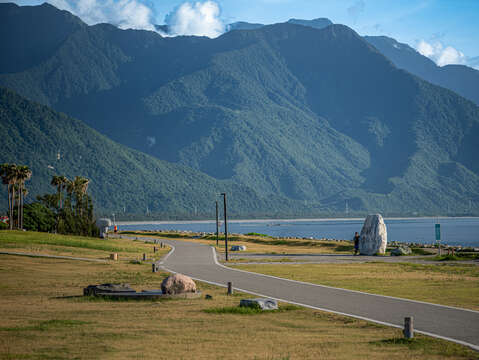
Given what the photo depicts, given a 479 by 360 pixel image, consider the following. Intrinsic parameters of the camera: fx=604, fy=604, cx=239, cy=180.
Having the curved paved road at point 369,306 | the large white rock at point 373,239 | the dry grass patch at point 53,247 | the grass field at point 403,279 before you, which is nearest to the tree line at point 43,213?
the dry grass patch at point 53,247

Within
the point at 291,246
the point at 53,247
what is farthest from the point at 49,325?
the point at 291,246

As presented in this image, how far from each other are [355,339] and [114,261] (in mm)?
29418

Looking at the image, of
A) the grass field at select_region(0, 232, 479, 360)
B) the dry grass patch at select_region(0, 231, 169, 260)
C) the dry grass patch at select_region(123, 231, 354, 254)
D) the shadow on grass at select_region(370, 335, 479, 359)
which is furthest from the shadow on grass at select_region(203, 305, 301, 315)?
the dry grass patch at select_region(123, 231, 354, 254)

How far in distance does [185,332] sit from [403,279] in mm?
16991

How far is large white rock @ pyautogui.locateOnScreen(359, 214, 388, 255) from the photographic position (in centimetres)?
5100

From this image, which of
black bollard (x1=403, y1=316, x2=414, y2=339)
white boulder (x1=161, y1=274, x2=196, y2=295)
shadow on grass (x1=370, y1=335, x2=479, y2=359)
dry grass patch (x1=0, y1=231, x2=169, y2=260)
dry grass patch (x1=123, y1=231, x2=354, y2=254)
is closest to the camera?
shadow on grass (x1=370, y1=335, x2=479, y2=359)

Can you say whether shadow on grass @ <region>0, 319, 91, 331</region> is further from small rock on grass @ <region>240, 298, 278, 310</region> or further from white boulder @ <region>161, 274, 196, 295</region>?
white boulder @ <region>161, 274, 196, 295</region>

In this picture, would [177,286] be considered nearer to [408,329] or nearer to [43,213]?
[408,329]

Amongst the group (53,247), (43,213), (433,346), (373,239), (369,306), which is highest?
(43,213)

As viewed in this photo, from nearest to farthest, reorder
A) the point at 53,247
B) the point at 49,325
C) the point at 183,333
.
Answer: the point at 183,333
the point at 49,325
the point at 53,247

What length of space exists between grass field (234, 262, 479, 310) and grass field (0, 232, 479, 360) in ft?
19.5

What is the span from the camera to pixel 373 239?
51.1m

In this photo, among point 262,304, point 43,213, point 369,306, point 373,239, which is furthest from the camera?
point 43,213

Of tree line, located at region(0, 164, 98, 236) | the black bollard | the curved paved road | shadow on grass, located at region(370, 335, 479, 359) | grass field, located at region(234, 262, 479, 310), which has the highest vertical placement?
tree line, located at region(0, 164, 98, 236)
